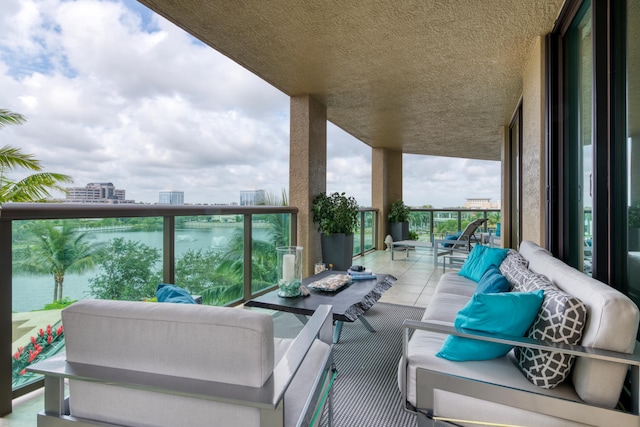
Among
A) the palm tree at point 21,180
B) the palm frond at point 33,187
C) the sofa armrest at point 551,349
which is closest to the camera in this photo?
the sofa armrest at point 551,349

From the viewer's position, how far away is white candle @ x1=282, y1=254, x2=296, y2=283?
7.74 feet

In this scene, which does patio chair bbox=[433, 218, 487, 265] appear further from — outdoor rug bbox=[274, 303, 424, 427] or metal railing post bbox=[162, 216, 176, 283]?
metal railing post bbox=[162, 216, 176, 283]

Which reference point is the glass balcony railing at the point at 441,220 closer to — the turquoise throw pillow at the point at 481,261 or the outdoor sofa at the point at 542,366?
the turquoise throw pillow at the point at 481,261

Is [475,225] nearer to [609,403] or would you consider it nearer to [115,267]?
[609,403]

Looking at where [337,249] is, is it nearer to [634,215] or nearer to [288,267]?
[288,267]

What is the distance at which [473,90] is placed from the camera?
4.36 m

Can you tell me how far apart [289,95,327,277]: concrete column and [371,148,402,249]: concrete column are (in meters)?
3.97

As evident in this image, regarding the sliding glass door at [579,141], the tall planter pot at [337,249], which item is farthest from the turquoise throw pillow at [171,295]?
the tall planter pot at [337,249]

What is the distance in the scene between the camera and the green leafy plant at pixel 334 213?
15.4ft

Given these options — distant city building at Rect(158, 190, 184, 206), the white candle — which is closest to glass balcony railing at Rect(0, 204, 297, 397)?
distant city building at Rect(158, 190, 184, 206)

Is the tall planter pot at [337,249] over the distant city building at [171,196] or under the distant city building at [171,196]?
under

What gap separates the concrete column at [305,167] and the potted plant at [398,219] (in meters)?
4.24

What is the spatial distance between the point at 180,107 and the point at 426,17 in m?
10.4

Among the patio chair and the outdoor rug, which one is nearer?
the outdoor rug
